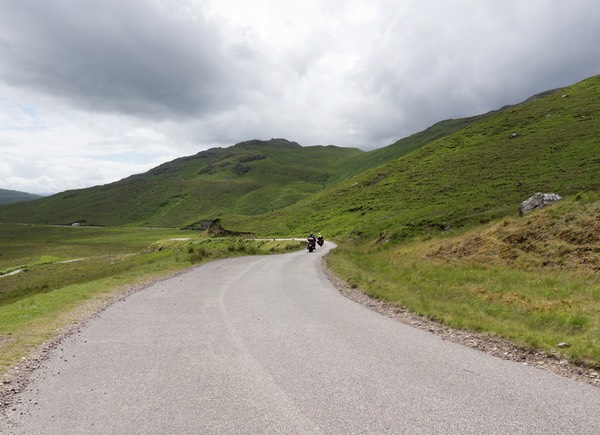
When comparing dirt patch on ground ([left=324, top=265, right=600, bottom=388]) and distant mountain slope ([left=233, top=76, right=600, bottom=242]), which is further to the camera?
distant mountain slope ([left=233, top=76, right=600, bottom=242])

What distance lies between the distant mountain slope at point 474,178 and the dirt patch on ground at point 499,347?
23.5 meters

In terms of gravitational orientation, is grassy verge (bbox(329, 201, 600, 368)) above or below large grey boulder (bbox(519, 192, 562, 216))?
below

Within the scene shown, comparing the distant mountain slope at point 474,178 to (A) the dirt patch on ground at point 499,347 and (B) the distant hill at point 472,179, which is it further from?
(A) the dirt patch on ground at point 499,347

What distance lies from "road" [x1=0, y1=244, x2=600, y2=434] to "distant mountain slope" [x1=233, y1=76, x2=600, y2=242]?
27.9 metres

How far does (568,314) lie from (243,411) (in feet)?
34.4

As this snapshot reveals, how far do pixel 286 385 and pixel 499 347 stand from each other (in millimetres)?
5772

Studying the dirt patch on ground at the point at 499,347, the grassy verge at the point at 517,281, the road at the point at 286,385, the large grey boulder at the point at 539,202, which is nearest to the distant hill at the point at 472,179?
the large grey boulder at the point at 539,202

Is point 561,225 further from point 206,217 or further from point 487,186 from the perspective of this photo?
point 206,217

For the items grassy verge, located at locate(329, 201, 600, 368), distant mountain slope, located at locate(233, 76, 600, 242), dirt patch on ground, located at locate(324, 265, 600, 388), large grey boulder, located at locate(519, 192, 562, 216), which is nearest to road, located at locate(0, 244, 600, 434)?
dirt patch on ground, located at locate(324, 265, 600, 388)

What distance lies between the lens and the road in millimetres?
5641

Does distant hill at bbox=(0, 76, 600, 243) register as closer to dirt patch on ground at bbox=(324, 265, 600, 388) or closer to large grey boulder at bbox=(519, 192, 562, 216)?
large grey boulder at bbox=(519, 192, 562, 216)

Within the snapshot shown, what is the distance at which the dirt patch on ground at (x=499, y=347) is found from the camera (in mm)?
7551

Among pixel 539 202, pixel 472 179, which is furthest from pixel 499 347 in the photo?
pixel 472 179

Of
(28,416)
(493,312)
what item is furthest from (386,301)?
(28,416)
